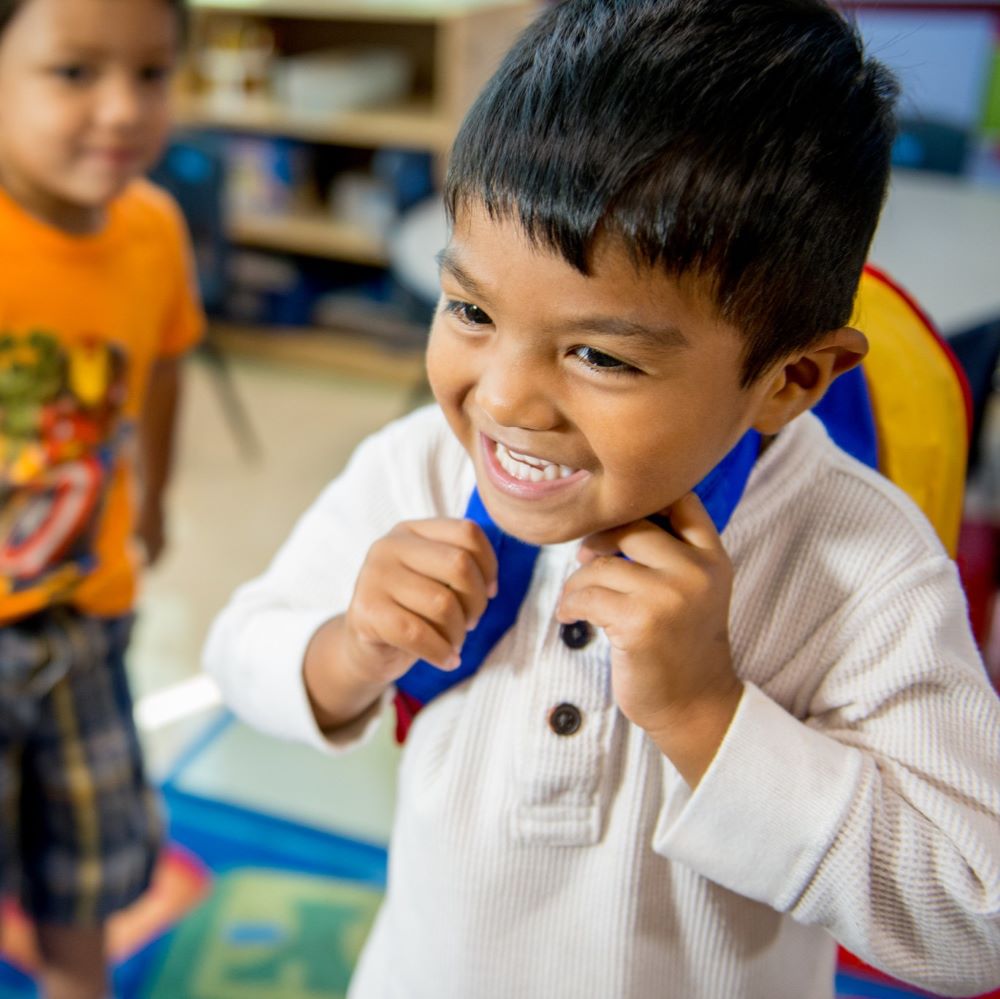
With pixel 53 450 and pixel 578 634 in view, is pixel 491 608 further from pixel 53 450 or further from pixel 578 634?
pixel 53 450

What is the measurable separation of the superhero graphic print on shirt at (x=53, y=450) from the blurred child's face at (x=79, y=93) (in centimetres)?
15

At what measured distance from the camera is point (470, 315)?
1.73ft

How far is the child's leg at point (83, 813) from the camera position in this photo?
3.83 feet

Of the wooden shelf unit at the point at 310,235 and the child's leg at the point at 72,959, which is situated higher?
the child's leg at the point at 72,959

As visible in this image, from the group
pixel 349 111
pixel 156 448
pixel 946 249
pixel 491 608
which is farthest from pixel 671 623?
pixel 349 111

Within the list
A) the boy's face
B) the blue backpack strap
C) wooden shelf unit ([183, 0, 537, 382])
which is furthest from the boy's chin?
wooden shelf unit ([183, 0, 537, 382])

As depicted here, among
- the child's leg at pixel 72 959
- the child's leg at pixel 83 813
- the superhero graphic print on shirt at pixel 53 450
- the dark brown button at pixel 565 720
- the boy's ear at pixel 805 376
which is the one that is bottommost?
the child's leg at pixel 72 959

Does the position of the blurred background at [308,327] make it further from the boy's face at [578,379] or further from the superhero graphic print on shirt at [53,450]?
the superhero graphic print on shirt at [53,450]

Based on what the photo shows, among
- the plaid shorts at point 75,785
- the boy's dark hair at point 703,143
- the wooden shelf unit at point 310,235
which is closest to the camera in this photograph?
A: the boy's dark hair at point 703,143

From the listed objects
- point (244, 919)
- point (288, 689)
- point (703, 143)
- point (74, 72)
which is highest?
point (703, 143)

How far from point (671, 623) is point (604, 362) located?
0.14 m

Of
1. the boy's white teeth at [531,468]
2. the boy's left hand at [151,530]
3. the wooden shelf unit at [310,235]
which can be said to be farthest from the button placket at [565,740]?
→ the wooden shelf unit at [310,235]

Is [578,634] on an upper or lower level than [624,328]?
lower

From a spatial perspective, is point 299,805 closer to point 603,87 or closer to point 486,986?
point 486,986
